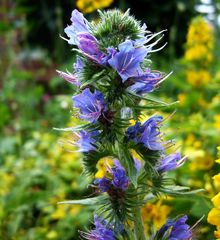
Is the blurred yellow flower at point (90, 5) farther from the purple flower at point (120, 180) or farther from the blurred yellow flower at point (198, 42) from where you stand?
the purple flower at point (120, 180)

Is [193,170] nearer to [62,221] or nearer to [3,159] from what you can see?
[62,221]

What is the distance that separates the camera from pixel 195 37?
4.20 meters

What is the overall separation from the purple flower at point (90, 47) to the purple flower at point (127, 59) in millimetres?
45

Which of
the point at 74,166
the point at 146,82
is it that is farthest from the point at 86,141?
the point at 74,166

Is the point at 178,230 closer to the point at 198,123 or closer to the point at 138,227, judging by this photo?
the point at 138,227

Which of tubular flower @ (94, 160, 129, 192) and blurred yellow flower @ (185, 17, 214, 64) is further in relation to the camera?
blurred yellow flower @ (185, 17, 214, 64)

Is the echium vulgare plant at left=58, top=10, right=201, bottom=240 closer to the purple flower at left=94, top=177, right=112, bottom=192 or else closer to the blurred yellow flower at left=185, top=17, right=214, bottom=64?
the purple flower at left=94, top=177, right=112, bottom=192

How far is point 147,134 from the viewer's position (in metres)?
1.42

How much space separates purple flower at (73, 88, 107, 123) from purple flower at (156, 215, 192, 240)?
1.13 ft

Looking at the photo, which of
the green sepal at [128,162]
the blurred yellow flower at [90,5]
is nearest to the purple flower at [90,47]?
the green sepal at [128,162]

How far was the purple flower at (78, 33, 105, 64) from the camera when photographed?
1.36m

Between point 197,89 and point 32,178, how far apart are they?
1.69 metres

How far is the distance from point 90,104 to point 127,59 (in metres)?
0.15

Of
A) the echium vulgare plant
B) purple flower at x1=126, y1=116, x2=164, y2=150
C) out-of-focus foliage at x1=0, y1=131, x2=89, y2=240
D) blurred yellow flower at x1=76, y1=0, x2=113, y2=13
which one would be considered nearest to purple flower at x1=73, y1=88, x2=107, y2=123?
the echium vulgare plant
